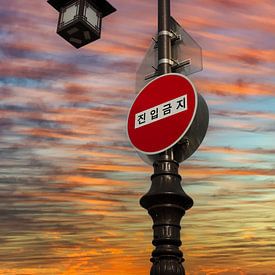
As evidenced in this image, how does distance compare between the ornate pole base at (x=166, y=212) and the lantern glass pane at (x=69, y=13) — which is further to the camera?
the lantern glass pane at (x=69, y=13)

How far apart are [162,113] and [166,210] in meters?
0.97

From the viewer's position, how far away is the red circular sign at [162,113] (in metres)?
4.07

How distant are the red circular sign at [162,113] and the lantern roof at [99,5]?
1316 mm

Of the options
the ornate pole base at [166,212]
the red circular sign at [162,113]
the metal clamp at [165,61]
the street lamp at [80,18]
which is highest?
the street lamp at [80,18]

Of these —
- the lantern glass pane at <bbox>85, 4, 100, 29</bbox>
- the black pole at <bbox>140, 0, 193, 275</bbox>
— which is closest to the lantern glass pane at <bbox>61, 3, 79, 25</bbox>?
the lantern glass pane at <bbox>85, 4, 100, 29</bbox>

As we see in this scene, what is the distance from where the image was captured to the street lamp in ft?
16.3

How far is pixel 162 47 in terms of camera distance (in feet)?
14.9

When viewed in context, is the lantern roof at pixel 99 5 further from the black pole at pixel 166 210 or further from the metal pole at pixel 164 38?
the black pole at pixel 166 210

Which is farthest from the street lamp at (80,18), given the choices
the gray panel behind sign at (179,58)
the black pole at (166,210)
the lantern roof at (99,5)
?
the black pole at (166,210)

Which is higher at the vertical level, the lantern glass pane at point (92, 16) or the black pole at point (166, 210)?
the lantern glass pane at point (92, 16)

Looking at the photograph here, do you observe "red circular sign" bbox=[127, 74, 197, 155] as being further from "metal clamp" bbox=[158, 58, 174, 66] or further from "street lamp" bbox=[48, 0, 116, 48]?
"street lamp" bbox=[48, 0, 116, 48]

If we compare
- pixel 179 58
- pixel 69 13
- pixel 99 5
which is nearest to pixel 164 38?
pixel 179 58

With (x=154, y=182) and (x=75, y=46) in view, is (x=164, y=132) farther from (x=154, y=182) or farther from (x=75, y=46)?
(x=75, y=46)

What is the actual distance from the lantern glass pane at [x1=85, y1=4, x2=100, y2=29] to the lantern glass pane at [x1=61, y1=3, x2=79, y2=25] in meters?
0.13
